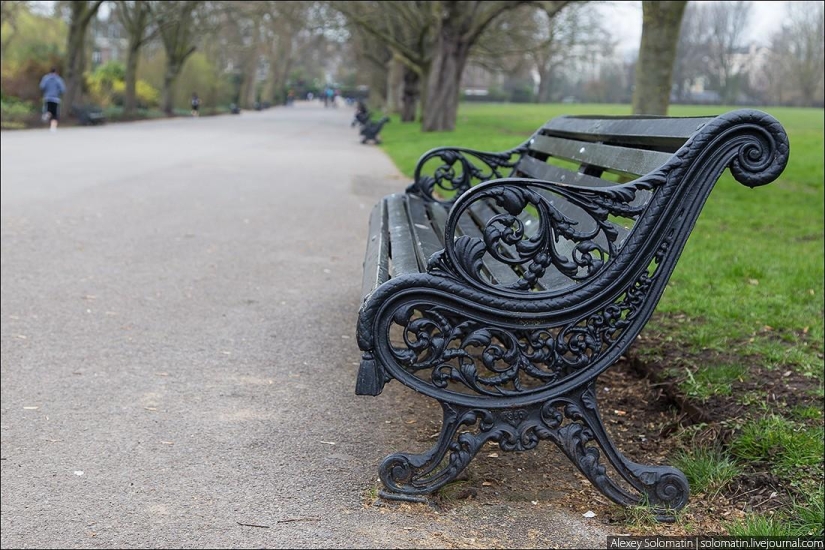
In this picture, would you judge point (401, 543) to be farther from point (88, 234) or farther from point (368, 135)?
point (368, 135)

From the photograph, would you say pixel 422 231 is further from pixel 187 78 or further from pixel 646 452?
pixel 187 78

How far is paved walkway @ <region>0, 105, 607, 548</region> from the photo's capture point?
3.00 m

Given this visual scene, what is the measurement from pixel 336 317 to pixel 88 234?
12.1ft

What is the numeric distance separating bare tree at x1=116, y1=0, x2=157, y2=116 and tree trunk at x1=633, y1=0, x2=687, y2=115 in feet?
103

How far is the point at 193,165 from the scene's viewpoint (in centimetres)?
1706

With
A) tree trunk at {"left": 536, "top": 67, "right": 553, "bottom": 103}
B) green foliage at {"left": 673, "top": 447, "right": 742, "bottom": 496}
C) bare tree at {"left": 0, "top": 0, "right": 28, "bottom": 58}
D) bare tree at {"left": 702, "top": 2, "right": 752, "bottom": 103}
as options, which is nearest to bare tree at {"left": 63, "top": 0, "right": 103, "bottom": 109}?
bare tree at {"left": 0, "top": 0, "right": 28, "bottom": 58}

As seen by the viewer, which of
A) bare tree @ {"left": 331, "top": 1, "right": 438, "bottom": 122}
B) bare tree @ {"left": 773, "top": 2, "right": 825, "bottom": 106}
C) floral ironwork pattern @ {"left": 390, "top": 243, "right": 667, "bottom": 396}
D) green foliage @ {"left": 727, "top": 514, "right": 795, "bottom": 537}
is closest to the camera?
green foliage @ {"left": 727, "top": 514, "right": 795, "bottom": 537}

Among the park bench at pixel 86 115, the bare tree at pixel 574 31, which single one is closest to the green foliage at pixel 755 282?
the bare tree at pixel 574 31

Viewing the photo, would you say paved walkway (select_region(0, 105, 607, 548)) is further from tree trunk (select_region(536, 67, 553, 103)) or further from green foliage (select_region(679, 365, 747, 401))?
tree trunk (select_region(536, 67, 553, 103))

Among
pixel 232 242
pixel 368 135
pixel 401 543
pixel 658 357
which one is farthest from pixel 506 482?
pixel 368 135

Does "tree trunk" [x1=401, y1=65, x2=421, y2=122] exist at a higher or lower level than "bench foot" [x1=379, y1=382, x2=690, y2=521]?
higher

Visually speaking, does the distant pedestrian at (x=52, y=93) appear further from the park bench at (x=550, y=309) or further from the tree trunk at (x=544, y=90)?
the tree trunk at (x=544, y=90)

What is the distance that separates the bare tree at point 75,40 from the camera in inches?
1326

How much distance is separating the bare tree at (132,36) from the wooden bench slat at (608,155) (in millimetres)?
37728
